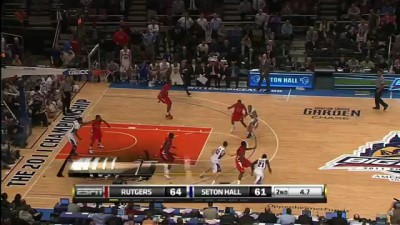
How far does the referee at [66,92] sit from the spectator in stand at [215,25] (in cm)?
844

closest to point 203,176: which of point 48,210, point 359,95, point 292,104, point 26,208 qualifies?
point 48,210

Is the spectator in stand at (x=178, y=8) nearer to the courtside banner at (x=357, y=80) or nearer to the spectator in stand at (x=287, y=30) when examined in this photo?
the spectator in stand at (x=287, y=30)

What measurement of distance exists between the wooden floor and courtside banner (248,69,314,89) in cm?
128

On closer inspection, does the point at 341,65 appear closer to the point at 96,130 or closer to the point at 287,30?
the point at 287,30

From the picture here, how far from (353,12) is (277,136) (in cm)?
1078

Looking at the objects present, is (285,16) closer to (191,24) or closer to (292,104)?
(191,24)

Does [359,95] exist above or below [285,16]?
below

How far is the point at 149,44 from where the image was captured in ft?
109

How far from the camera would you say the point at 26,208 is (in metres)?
17.4

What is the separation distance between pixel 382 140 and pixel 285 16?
10954 millimetres

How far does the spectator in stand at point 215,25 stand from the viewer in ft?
110

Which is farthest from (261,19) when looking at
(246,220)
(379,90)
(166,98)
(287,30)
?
(246,220)

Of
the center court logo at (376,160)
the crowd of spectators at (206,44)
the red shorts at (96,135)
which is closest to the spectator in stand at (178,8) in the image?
the crowd of spectators at (206,44)

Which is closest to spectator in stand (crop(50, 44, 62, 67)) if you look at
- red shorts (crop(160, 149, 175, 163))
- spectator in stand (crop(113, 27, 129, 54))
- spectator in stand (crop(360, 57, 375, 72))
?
spectator in stand (crop(113, 27, 129, 54))
